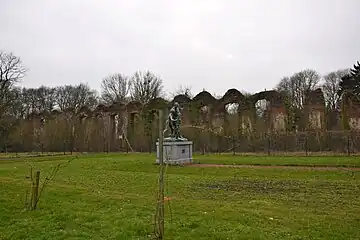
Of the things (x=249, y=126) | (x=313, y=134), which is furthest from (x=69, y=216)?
(x=249, y=126)

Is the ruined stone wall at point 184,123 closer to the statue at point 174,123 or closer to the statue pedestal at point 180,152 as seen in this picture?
the statue at point 174,123

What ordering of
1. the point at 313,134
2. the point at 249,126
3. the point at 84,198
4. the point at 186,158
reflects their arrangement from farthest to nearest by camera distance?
the point at 249,126 → the point at 313,134 → the point at 186,158 → the point at 84,198

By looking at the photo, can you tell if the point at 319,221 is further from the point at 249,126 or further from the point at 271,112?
the point at 271,112

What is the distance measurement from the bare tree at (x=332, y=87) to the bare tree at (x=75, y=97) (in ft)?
113

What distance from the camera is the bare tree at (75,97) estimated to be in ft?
202

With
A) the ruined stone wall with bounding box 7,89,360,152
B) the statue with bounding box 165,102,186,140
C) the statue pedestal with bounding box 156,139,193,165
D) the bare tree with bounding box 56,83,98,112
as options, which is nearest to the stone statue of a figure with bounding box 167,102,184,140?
the statue with bounding box 165,102,186,140

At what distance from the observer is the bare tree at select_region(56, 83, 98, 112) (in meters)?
61.7

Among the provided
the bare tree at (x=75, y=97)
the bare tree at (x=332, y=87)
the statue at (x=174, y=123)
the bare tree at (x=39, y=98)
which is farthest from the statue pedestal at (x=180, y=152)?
the bare tree at (x=39, y=98)

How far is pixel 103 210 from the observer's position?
28.2 feet

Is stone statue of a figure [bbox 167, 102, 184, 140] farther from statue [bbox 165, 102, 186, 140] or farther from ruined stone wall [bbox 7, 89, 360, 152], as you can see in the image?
ruined stone wall [bbox 7, 89, 360, 152]

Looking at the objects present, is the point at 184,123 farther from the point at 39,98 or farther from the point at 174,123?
the point at 39,98

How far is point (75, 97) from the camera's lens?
6206 cm

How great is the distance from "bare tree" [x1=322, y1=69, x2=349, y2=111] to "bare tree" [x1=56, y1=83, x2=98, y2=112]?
34413 millimetres

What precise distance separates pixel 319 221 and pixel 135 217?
3.53 m
